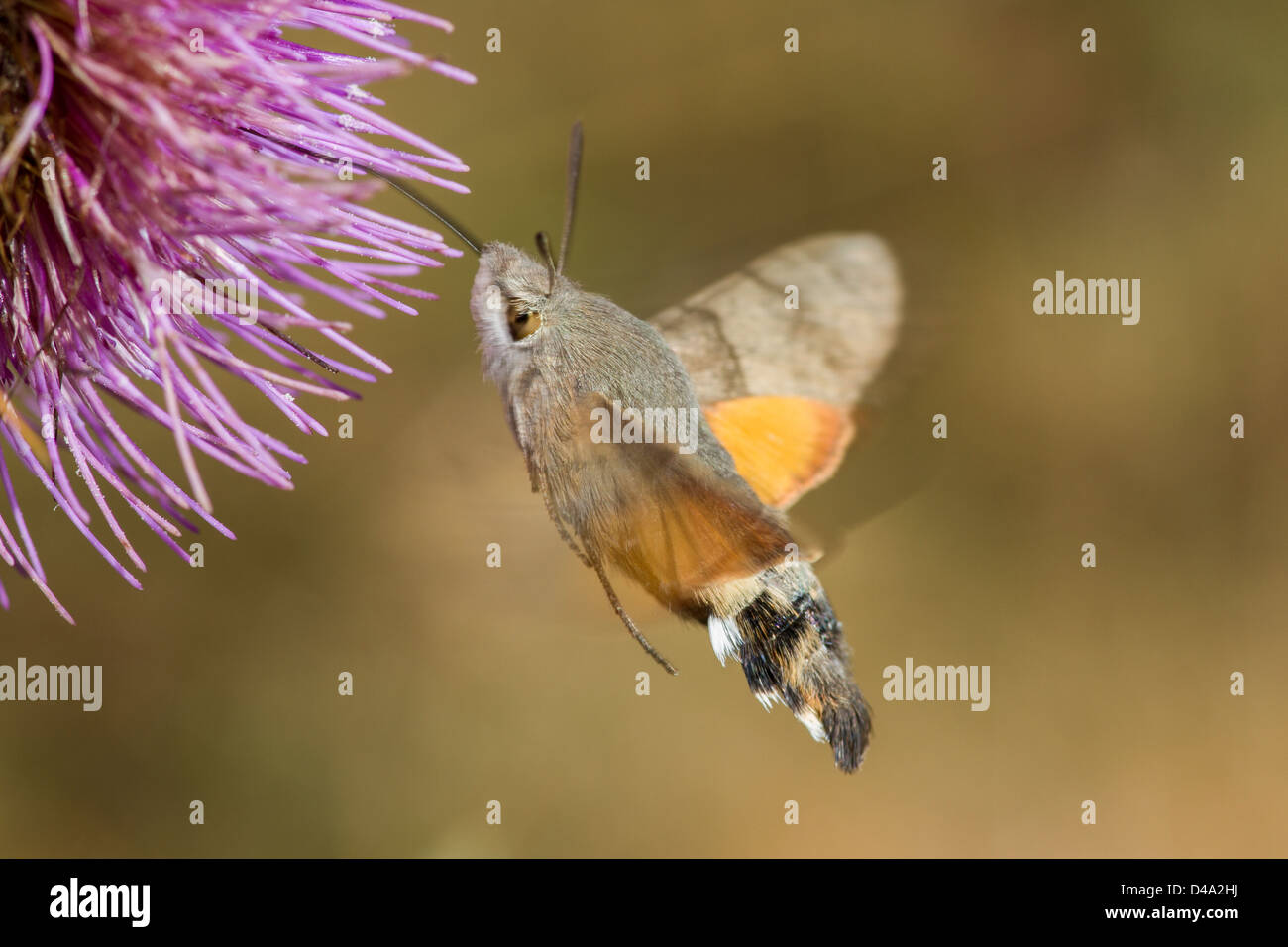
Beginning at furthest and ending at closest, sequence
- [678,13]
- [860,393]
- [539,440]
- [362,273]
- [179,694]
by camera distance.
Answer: [678,13] → [179,694] → [860,393] → [362,273] → [539,440]

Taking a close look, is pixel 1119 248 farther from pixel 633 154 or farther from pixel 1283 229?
pixel 633 154

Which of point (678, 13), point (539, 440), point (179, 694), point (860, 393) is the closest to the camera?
point (539, 440)

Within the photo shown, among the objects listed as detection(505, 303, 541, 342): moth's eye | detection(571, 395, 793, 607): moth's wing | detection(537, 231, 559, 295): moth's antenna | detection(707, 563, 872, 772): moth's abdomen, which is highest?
detection(537, 231, 559, 295): moth's antenna

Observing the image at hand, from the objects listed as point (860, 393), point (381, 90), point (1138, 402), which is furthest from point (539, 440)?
point (1138, 402)

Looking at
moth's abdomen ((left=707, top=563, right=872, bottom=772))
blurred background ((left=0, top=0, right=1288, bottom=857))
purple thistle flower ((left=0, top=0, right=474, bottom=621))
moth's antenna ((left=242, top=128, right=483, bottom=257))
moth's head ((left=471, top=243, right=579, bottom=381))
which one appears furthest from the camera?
blurred background ((left=0, top=0, right=1288, bottom=857))

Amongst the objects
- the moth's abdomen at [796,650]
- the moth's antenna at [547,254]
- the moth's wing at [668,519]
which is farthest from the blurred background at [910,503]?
the moth's antenna at [547,254]

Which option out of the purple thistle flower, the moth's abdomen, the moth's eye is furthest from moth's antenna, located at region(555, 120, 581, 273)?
the moth's abdomen

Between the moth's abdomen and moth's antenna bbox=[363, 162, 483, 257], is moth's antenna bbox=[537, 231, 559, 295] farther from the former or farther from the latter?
the moth's abdomen
